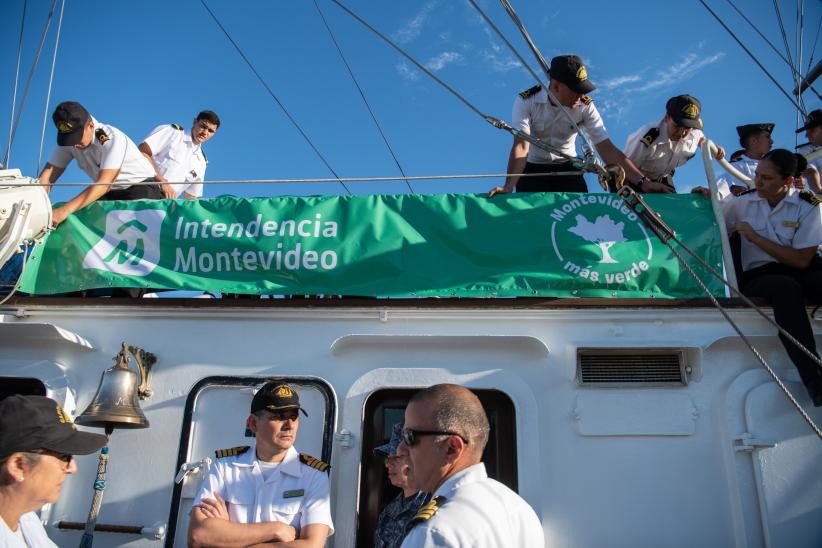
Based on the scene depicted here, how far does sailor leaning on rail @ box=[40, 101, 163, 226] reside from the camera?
4.50m

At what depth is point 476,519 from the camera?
151 cm


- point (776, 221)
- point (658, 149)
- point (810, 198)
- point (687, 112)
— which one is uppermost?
point (687, 112)

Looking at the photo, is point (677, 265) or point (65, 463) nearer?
point (65, 463)

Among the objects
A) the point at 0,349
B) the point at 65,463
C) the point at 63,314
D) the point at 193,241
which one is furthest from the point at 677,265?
the point at 0,349

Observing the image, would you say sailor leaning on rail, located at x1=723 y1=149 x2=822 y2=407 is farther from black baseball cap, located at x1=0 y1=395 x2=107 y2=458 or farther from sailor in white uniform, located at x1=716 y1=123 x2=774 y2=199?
black baseball cap, located at x1=0 y1=395 x2=107 y2=458

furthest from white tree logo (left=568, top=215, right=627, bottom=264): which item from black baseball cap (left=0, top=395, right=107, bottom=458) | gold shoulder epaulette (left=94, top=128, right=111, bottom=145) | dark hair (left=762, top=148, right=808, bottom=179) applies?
gold shoulder epaulette (left=94, top=128, right=111, bottom=145)

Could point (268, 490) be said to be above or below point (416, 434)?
below

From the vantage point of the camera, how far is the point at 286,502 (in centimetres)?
281

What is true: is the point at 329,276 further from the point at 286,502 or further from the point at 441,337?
the point at 286,502

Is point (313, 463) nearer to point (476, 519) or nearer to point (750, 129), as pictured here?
point (476, 519)

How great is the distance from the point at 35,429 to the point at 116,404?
1.70 metres

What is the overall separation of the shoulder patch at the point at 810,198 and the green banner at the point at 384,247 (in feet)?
1.69

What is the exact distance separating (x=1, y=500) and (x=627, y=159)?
416 cm

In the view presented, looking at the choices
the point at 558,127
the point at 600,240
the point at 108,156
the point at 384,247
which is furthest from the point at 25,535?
the point at 558,127
